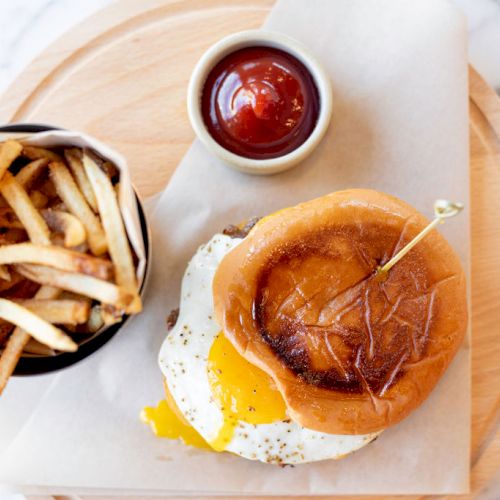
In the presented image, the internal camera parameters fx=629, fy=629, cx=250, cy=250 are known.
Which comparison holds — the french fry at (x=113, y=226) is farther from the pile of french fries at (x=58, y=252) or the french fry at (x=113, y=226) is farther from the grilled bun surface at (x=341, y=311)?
the grilled bun surface at (x=341, y=311)

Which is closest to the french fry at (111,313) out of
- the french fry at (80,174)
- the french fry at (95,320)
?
the french fry at (95,320)

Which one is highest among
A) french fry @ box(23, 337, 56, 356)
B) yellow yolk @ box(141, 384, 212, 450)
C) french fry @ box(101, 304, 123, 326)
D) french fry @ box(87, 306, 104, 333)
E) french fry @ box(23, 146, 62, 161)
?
french fry @ box(23, 146, 62, 161)

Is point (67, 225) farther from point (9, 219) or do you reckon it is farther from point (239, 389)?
point (239, 389)

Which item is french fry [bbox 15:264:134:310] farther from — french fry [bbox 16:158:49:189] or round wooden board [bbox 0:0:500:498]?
round wooden board [bbox 0:0:500:498]

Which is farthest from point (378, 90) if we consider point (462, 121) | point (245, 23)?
point (245, 23)

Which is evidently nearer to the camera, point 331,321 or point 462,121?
point 331,321

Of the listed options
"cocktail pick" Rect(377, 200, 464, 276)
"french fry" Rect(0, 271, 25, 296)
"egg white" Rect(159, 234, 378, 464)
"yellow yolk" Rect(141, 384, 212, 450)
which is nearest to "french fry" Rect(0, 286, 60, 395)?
"french fry" Rect(0, 271, 25, 296)

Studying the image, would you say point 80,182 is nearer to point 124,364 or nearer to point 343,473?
point 124,364
